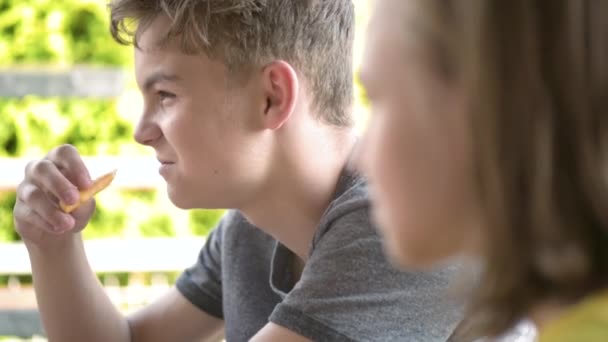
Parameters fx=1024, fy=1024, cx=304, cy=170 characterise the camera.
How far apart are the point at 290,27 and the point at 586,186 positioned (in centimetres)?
69

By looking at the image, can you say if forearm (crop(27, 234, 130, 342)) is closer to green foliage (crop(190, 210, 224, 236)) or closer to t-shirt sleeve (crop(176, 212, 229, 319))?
t-shirt sleeve (crop(176, 212, 229, 319))

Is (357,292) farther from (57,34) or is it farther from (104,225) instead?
(57,34)

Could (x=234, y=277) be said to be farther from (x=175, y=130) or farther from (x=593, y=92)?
(x=593, y=92)

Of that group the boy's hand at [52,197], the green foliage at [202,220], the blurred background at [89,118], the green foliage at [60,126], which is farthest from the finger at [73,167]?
the green foliage at [202,220]

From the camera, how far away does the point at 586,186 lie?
560 millimetres

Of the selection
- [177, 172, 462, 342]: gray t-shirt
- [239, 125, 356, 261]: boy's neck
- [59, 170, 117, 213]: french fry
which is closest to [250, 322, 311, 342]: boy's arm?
[177, 172, 462, 342]: gray t-shirt

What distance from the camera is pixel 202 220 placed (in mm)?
3086

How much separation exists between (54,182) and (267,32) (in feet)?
1.03

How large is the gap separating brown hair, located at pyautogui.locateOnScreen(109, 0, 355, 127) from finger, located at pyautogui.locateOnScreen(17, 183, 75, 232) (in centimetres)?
22

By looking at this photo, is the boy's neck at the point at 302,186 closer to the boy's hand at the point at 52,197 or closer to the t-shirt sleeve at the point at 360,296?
the t-shirt sleeve at the point at 360,296

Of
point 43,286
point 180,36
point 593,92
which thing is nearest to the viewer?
point 593,92

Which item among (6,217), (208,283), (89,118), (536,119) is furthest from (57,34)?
(536,119)

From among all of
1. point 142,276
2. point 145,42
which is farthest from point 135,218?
point 145,42

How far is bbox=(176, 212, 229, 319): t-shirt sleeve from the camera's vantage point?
1429 mm
